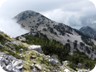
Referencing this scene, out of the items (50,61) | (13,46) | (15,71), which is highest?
(13,46)

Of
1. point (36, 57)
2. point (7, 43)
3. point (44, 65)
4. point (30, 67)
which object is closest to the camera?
point (30, 67)

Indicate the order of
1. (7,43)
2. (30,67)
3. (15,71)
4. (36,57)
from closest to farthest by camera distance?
(15,71) < (30,67) < (36,57) < (7,43)

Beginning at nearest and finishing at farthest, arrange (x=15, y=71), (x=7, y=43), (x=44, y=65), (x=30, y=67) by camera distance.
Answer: (x=15, y=71) → (x=30, y=67) → (x=44, y=65) → (x=7, y=43)

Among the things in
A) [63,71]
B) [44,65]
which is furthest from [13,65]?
[63,71]

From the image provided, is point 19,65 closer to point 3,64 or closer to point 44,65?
point 3,64

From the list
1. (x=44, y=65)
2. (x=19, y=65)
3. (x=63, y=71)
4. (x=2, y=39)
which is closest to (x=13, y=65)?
(x=19, y=65)

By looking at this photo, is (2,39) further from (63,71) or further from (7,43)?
(63,71)

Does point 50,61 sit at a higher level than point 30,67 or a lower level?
higher

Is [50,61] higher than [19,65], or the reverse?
[50,61]

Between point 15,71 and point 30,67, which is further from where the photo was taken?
point 30,67
